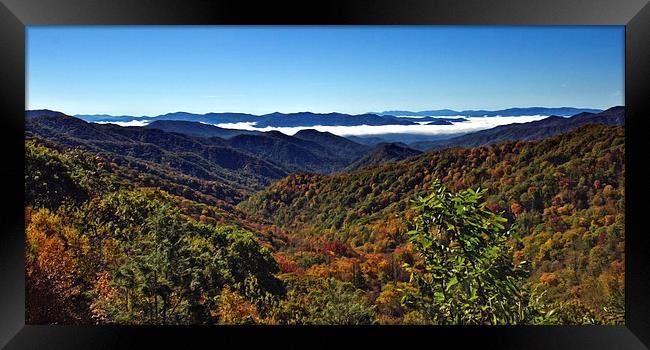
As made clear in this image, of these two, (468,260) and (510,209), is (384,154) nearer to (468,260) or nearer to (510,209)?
(510,209)

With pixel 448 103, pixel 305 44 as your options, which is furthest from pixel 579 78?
pixel 305 44

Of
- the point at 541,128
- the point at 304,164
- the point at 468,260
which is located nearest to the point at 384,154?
the point at 304,164

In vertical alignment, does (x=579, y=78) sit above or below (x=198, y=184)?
above

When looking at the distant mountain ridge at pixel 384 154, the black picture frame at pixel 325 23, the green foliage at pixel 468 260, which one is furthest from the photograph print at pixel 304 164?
the black picture frame at pixel 325 23

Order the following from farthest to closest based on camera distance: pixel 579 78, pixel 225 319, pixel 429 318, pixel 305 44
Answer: pixel 305 44 → pixel 579 78 → pixel 225 319 → pixel 429 318

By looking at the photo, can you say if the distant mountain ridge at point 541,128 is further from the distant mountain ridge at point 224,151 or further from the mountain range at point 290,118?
the distant mountain ridge at point 224,151

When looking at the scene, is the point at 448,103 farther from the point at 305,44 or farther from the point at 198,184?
the point at 198,184
